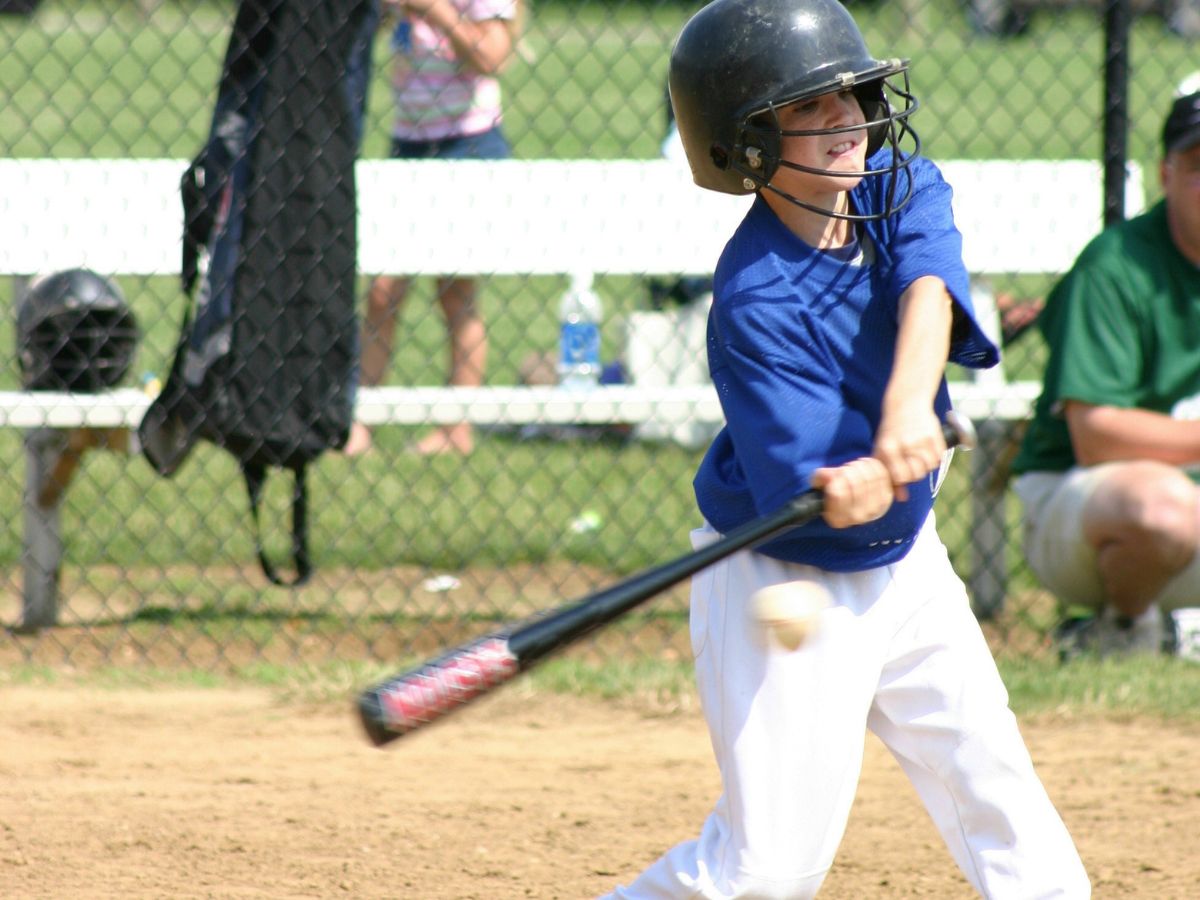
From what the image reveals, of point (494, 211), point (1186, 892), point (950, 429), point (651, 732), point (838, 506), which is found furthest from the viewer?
point (494, 211)

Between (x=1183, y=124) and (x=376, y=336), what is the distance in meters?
2.69

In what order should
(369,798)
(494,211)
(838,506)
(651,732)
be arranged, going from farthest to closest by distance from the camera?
(494,211) → (651,732) → (369,798) → (838,506)

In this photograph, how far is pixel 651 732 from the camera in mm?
4121

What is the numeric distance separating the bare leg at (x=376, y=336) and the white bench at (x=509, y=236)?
582mm

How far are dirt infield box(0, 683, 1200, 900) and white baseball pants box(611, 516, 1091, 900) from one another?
705mm

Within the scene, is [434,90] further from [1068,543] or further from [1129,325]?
[1068,543]

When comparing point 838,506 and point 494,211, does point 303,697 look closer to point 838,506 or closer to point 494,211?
point 494,211

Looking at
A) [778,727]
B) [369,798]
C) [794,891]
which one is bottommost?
[369,798]

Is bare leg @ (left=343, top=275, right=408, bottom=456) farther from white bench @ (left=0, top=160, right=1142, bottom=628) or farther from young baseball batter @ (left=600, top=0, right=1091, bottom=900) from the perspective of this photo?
young baseball batter @ (left=600, top=0, right=1091, bottom=900)

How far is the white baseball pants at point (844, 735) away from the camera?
7.74ft

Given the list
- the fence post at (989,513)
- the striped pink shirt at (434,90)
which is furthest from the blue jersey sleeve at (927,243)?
the striped pink shirt at (434,90)

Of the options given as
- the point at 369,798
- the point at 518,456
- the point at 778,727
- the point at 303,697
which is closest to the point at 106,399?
the point at 303,697

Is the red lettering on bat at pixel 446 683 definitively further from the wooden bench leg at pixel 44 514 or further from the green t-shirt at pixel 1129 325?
the wooden bench leg at pixel 44 514

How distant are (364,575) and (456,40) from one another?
1.75m
